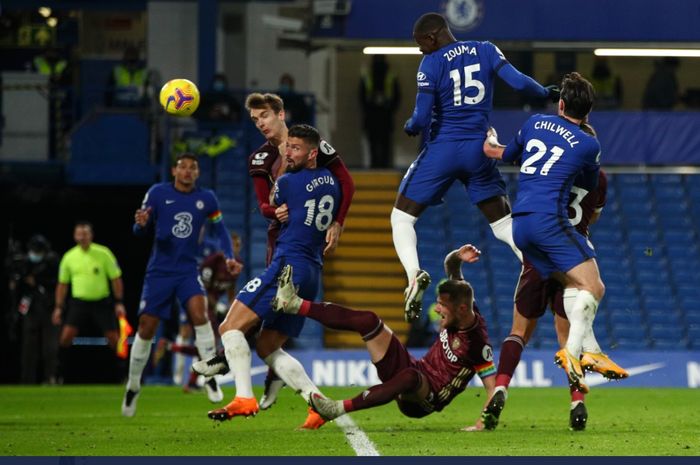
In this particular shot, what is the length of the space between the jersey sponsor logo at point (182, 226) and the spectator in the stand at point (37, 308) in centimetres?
717

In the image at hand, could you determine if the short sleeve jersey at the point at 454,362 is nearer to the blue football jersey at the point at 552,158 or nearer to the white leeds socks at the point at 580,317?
the white leeds socks at the point at 580,317

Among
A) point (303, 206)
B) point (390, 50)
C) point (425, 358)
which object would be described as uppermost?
point (390, 50)

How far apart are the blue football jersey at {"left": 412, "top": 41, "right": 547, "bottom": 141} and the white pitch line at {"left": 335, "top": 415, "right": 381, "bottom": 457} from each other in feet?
7.35

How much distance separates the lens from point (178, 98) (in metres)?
12.1

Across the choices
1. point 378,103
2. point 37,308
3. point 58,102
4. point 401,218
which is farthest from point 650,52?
point 401,218

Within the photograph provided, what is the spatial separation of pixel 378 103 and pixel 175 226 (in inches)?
427

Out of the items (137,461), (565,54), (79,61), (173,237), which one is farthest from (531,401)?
(79,61)

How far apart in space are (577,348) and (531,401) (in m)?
5.31

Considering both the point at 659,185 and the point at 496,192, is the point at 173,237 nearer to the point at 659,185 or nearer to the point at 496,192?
the point at 496,192

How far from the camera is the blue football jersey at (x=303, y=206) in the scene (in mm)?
10578

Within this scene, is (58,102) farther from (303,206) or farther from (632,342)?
(303,206)

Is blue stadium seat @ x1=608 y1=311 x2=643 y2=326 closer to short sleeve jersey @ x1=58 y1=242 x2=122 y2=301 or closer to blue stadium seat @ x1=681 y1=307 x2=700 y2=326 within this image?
blue stadium seat @ x1=681 y1=307 x2=700 y2=326

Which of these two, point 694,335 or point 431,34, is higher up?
point 431,34

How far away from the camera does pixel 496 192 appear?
1090 cm
